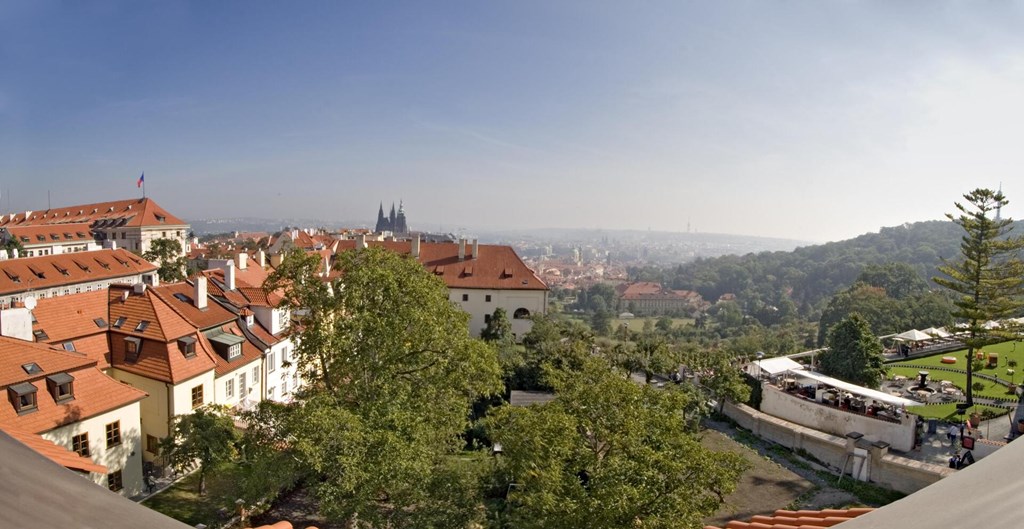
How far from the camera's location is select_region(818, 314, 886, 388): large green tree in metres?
21.4

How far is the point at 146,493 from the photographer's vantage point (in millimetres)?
15195

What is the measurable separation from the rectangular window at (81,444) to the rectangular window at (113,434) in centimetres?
49

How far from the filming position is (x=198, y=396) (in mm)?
17469

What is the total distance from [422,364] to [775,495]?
10107mm

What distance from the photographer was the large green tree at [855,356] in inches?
843

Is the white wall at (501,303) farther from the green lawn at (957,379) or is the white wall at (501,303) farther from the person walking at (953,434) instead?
the person walking at (953,434)

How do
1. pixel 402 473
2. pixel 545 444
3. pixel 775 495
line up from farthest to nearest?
pixel 775 495, pixel 402 473, pixel 545 444

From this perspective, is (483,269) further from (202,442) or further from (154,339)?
(202,442)

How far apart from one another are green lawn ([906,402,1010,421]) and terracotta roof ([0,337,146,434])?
23834mm

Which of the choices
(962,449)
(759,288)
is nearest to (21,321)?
(962,449)

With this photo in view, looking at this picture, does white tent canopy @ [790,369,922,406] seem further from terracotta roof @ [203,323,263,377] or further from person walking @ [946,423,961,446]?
terracotta roof @ [203,323,263,377]

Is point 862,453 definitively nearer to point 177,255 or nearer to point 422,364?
point 422,364

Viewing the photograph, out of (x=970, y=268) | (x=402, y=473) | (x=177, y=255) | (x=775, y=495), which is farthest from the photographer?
(x=177, y=255)

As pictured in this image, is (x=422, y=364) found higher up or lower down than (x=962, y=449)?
higher up
